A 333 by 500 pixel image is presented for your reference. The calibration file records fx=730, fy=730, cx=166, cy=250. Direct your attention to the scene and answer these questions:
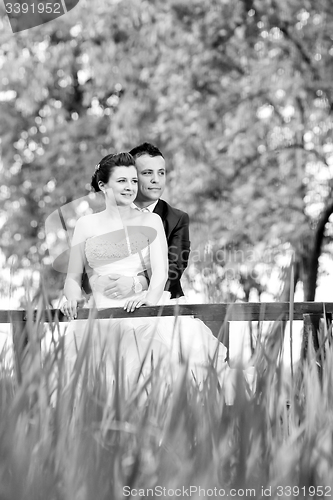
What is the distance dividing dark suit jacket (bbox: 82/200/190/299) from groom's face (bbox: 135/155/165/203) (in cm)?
28

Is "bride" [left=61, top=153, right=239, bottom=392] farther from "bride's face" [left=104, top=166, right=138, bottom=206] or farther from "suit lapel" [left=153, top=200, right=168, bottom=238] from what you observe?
"suit lapel" [left=153, top=200, right=168, bottom=238]

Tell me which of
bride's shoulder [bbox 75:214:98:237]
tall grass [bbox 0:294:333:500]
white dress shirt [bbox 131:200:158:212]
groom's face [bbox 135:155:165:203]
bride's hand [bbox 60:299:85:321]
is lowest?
tall grass [bbox 0:294:333:500]

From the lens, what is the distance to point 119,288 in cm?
364

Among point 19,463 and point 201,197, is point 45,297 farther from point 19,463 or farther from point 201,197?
point 201,197

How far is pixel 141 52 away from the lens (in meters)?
10.7

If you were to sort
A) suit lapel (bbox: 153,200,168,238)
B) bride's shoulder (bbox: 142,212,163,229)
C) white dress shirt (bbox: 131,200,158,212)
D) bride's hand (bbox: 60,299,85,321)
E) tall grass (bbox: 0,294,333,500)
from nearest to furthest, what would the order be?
tall grass (bbox: 0,294,333,500) → bride's hand (bbox: 60,299,85,321) → bride's shoulder (bbox: 142,212,163,229) → white dress shirt (bbox: 131,200,158,212) → suit lapel (bbox: 153,200,168,238)

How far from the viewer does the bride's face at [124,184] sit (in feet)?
12.1

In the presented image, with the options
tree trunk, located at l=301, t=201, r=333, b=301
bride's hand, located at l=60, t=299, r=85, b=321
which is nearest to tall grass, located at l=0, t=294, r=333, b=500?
bride's hand, located at l=60, t=299, r=85, b=321

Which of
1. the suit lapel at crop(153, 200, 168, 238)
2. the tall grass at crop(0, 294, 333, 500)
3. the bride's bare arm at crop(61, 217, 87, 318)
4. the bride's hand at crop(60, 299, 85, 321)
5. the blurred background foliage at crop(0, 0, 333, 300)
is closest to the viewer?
the tall grass at crop(0, 294, 333, 500)

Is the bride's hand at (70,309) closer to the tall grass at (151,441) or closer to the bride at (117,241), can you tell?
the bride at (117,241)

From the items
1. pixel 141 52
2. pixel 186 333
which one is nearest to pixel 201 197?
pixel 141 52

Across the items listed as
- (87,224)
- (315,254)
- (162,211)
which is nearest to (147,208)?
(162,211)

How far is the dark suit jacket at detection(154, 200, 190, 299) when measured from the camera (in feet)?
13.1

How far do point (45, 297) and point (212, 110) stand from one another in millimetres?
9434
